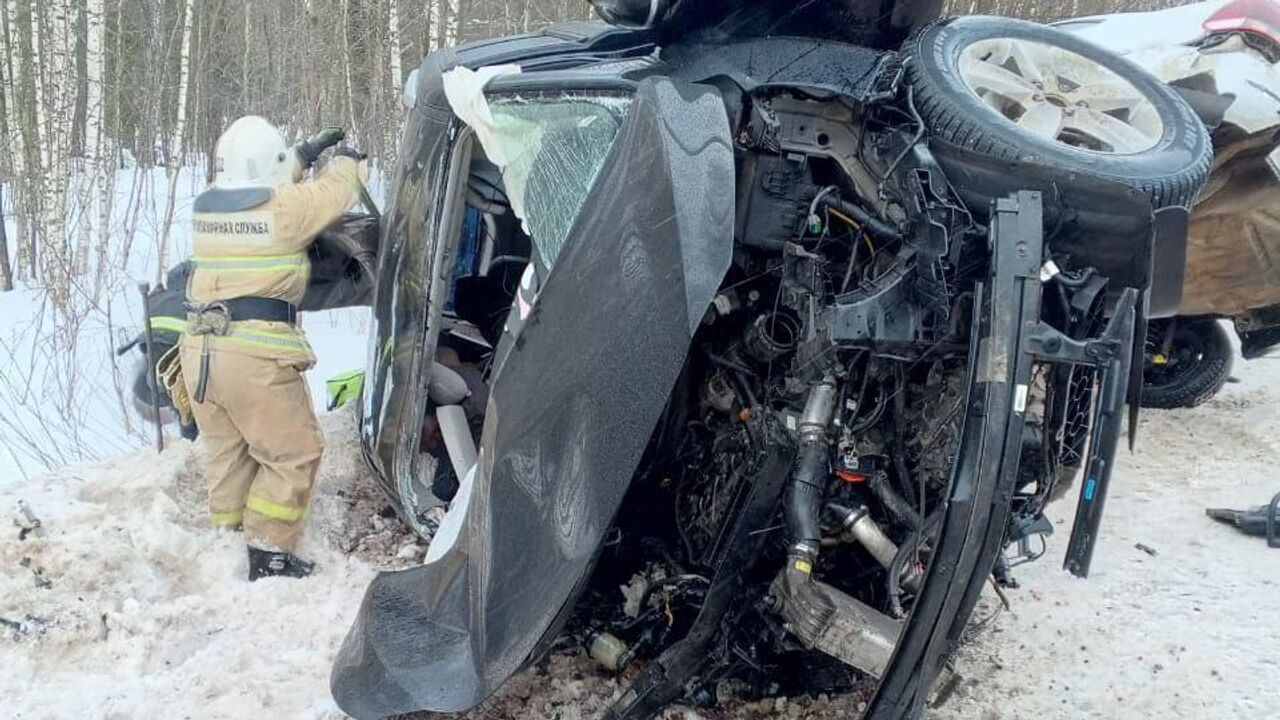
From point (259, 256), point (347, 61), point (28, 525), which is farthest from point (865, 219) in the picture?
point (347, 61)

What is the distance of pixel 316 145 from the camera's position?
3.97 meters

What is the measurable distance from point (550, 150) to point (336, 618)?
5.82 ft

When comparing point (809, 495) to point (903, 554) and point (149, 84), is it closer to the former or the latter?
point (903, 554)

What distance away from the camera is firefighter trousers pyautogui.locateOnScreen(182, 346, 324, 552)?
3.70m

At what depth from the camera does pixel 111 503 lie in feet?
12.8

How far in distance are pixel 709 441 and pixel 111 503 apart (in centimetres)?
258

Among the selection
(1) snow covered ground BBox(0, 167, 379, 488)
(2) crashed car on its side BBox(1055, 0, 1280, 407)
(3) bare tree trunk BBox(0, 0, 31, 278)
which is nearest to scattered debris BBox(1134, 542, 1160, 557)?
(2) crashed car on its side BBox(1055, 0, 1280, 407)

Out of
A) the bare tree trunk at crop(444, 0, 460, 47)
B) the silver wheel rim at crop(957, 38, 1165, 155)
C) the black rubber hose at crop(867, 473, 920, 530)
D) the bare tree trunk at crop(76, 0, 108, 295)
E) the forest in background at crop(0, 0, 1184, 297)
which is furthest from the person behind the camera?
the bare tree trunk at crop(444, 0, 460, 47)

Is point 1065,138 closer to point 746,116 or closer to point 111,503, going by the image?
point 746,116

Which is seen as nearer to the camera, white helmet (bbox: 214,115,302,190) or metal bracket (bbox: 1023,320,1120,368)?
metal bracket (bbox: 1023,320,1120,368)

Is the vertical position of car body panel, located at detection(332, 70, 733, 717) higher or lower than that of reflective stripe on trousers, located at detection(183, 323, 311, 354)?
higher

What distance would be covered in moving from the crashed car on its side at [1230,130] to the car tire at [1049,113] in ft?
4.37

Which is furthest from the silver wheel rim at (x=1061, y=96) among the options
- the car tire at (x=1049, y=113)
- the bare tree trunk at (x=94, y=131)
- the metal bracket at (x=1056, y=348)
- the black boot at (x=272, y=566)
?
the bare tree trunk at (x=94, y=131)

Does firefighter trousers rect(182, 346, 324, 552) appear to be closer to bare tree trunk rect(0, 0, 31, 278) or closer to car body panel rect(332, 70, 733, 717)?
car body panel rect(332, 70, 733, 717)
